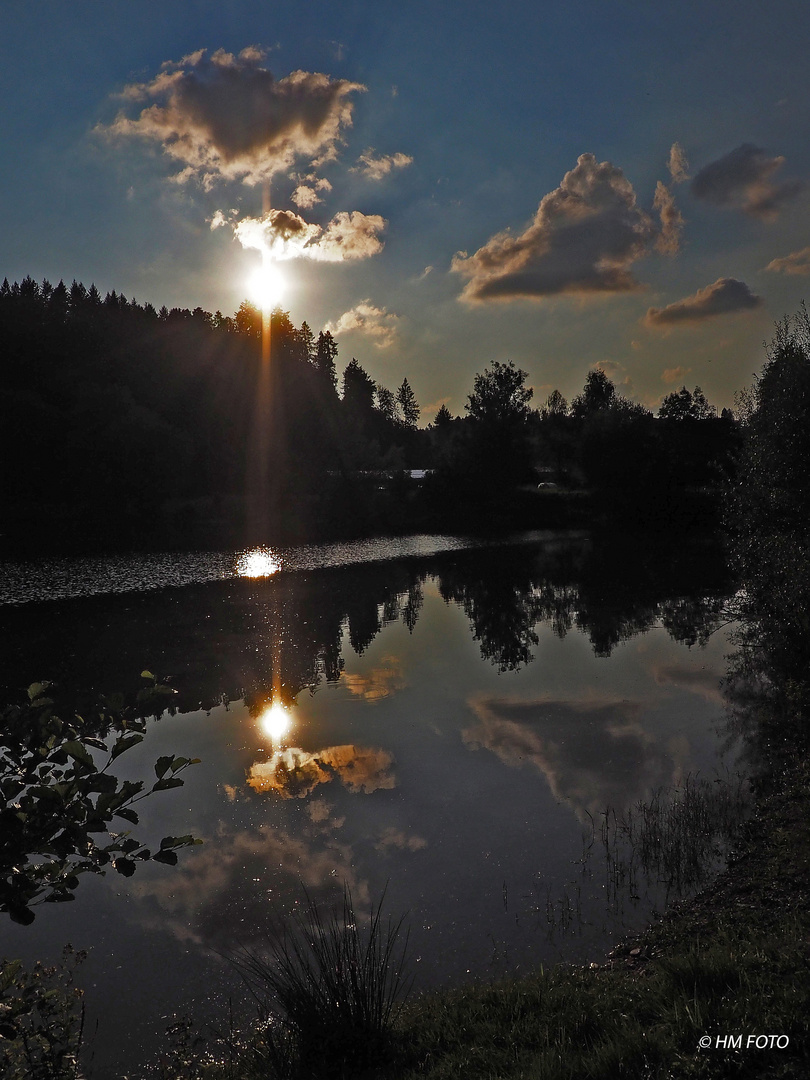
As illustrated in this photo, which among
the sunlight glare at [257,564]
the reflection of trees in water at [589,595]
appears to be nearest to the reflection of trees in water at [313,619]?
the reflection of trees in water at [589,595]

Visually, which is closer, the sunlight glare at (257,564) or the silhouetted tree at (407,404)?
the sunlight glare at (257,564)

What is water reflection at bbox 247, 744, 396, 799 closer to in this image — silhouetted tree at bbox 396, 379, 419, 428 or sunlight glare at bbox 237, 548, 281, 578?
sunlight glare at bbox 237, 548, 281, 578

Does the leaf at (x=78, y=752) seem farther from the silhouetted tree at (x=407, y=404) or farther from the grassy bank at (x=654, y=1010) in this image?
the silhouetted tree at (x=407, y=404)

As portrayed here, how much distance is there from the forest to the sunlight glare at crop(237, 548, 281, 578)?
31.3 feet

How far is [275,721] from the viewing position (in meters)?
15.5

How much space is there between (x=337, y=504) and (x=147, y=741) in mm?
61595

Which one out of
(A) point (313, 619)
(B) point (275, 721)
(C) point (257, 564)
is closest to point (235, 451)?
(C) point (257, 564)

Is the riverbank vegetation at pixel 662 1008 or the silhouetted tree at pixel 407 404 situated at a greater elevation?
the silhouetted tree at pixel 407 404

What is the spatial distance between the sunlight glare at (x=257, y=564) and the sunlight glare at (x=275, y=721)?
80.0 feet

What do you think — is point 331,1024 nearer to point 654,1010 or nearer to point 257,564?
point 654,1010

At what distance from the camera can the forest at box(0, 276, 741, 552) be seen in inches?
2511

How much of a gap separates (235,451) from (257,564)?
3748 centimetres

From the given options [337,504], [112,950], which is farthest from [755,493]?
[337,504]

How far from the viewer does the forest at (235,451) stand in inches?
2511
